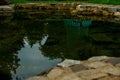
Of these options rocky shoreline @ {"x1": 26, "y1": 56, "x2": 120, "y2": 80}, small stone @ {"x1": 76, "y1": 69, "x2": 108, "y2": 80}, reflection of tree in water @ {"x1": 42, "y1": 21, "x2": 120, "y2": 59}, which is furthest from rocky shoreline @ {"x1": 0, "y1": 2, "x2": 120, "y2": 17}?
small stone @ {"x1": 76, "y1": 69, "x2": 108, "y2": 80}

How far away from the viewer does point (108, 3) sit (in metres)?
14.6

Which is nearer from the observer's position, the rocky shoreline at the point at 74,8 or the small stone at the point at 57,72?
the small stone at the point at 57,72

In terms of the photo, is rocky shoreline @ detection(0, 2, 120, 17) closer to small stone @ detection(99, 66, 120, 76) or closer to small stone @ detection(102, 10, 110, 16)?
small stone @ detection(102, 10, 110, 16)

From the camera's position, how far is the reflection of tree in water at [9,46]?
20.7 ft

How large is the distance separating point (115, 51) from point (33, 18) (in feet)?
17.2

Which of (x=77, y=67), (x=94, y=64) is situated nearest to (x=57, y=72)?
(x=77, y=67)

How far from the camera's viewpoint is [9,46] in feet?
26.3

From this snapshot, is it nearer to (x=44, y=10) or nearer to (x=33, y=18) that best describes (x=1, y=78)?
(x=33, y=18)

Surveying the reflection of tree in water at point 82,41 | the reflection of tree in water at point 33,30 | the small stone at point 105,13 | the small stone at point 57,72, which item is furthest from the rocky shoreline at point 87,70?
the small stone at point 105,13

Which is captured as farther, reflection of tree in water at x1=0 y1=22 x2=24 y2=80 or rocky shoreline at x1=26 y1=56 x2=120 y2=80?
reflection of tree in water at x1=0 y1=22 x2=24 y2=80

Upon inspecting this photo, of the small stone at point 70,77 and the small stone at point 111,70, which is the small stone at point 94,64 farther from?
the small stone at point 70,77

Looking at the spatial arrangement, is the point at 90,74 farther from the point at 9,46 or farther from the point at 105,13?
the point at 105,13

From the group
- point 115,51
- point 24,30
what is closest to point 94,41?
point 115,51

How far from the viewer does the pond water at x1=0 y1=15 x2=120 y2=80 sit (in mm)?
6613
